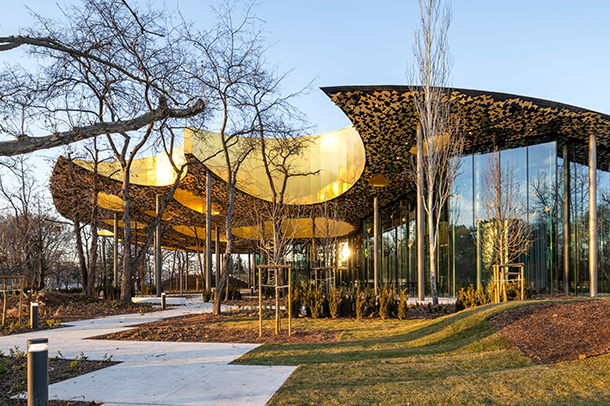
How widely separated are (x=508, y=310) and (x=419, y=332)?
194cm

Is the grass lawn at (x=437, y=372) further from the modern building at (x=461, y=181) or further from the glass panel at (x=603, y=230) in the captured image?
the glass panel at (x=603, y=230)

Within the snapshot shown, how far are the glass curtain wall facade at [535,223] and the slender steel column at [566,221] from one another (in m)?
0.09

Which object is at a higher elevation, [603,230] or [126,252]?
[603,230]

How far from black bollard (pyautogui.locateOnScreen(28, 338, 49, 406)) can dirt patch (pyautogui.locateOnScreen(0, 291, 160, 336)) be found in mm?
9806

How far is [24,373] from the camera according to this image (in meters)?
6.12

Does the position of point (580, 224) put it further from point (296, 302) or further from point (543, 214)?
point (296, 302)

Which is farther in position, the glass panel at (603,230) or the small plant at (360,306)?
the glass panel at (603,230)

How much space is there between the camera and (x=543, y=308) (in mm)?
7949

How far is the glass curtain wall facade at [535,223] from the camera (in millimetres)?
18812

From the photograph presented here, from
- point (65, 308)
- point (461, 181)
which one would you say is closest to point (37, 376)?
point (65, 308)

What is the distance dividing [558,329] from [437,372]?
238cm

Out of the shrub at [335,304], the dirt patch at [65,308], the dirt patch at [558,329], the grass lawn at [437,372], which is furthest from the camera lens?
the dirt patch at [65,308]

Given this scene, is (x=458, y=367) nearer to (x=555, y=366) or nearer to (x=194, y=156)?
(x=555, y=366)

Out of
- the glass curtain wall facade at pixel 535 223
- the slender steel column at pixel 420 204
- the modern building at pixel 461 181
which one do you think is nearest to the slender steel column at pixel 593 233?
the modern building at pixel 461 181
